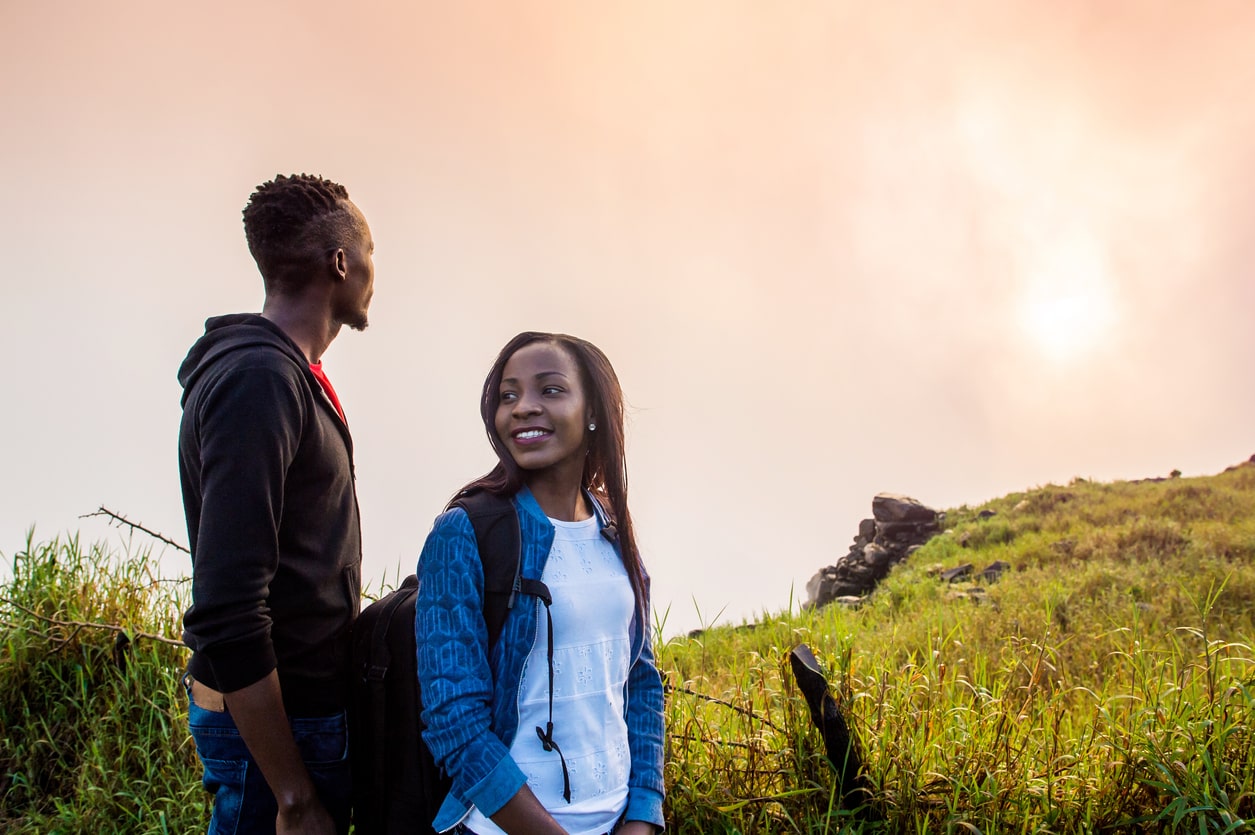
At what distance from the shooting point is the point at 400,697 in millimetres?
2199

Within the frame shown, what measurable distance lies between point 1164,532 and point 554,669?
41.8 feet

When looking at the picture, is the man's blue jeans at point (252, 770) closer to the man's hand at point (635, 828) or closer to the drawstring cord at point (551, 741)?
the drawstring cord at point (551, 741)

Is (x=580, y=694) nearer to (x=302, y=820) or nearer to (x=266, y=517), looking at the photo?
(x=302, y=820)

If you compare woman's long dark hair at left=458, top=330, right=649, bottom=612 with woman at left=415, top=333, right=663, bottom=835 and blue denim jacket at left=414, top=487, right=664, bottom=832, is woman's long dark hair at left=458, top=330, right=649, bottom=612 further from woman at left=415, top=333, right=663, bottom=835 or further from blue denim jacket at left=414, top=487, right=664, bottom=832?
blue denim jacket at left=414, top=487, right=664, bottom=832

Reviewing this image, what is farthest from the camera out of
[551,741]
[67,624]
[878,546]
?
[878,546]

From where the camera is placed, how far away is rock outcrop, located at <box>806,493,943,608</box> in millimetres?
17625

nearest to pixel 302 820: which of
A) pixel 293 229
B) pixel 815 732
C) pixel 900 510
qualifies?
pixel 293 229

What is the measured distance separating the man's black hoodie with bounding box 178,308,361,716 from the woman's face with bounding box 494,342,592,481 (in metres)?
0.49

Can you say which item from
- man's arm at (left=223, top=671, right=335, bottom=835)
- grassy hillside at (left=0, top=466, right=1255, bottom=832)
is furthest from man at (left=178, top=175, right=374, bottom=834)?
grassy hillside at (left=0, top=466, right=1255, bottom=832)

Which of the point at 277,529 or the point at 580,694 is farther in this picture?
the point at 580,694

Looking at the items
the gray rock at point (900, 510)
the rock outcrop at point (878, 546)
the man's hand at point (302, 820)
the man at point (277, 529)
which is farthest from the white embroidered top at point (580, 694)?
the gray rock at point (900, 510)

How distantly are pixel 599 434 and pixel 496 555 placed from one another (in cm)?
54

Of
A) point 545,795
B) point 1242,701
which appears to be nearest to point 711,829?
point 545,795

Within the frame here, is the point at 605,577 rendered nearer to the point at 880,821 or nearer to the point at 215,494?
the point at 215,494
